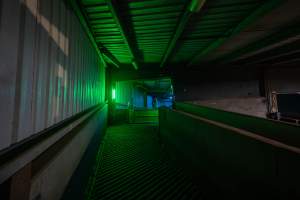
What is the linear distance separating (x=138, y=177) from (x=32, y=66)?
7.68 ft

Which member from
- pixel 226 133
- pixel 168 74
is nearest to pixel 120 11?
pixel 226 133

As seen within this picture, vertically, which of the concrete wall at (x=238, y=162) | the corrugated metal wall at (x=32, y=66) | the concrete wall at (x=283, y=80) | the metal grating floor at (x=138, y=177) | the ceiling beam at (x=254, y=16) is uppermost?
the ceiling beam at (x=254, y=16)

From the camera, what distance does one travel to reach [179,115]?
3.39m

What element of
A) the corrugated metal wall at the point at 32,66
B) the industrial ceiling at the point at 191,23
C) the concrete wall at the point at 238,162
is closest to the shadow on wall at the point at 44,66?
the corrugated metal wall at the point at 32,66

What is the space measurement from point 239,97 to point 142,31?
607cm

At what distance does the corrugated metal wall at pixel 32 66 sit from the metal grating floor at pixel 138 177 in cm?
133

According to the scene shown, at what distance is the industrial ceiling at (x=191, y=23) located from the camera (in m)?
2.82

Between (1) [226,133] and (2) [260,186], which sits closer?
(2) [260,186]

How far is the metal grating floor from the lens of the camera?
2.39m

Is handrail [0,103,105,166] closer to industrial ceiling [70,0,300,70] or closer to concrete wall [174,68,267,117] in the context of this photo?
industrial ceiling [70,0,300,70]

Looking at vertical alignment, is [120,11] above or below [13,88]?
above

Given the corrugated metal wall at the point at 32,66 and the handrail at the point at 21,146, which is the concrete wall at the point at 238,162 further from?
the corrugated metal wall at the point at 32,66

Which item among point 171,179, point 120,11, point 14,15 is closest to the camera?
point 14,15

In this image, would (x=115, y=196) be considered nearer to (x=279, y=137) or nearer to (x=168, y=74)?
(x=279, y=137)
